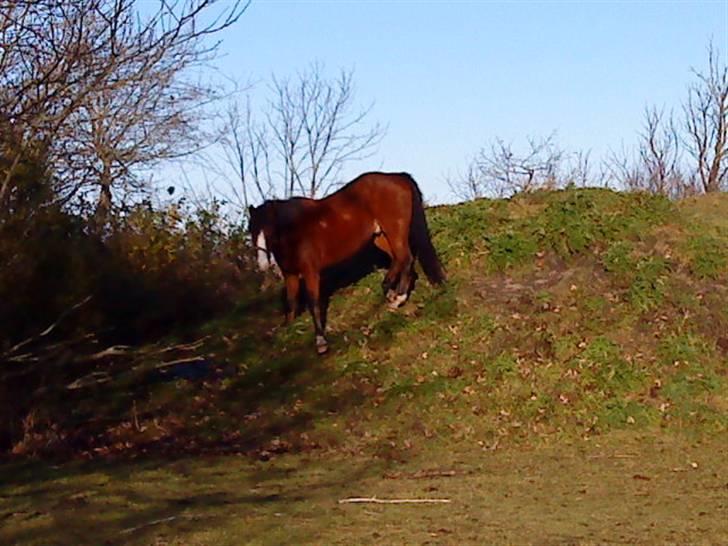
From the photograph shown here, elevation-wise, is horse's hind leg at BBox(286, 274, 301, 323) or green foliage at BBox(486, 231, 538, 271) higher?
green foliage at BBox(486, 231, 538, 271)

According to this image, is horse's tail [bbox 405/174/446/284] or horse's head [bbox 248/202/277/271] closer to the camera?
horse's head [bbox 248/202/277/271]

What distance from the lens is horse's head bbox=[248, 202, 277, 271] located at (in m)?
14.2

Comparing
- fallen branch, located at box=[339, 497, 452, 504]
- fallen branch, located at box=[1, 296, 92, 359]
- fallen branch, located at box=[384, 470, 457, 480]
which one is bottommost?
fallen branch, located at box=[339, 497, 452, 504]

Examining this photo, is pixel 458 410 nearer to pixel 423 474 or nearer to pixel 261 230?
pixel 423 474

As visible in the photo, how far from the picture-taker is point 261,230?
1422cm

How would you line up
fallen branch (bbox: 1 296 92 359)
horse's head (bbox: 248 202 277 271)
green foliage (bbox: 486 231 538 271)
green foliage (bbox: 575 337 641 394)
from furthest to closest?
green foliage (bbox: 486 231 538 271), horse's head (bbox: 248 202 277 271), green foliage (bbox: 575 337 641 394), fallen branch (bbox: 1 296 92 359)

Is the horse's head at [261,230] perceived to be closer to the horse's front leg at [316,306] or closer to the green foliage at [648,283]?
the horse's front leg at [316,306]

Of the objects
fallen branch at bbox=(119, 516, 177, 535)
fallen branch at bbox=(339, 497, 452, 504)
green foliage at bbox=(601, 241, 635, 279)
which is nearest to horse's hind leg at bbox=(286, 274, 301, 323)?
green foliage at bbox=(601, 241, 635, 279)

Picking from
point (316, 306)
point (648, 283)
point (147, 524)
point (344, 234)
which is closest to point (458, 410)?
point (316, 306)

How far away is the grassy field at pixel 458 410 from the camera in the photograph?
8570 millimetres

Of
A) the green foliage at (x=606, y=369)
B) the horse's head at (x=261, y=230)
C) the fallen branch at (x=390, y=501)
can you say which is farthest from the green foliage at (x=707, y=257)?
the fallen branch at (x=390, y=501)

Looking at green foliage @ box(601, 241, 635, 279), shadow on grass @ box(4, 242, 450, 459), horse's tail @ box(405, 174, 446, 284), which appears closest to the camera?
shadow on grass @ box(4, 242, 450, 459)

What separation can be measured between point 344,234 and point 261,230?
1.22m

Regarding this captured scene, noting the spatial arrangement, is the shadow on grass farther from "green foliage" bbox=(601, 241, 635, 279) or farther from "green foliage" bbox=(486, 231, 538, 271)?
"green foliage" bbox=(601, 241, 635, 279)
